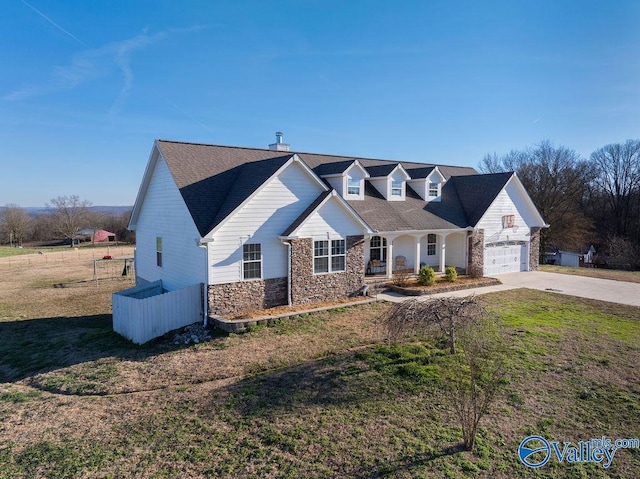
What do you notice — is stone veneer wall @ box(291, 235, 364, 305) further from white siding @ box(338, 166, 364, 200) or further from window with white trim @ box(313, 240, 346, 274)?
white siding @ box(338, 166, 364, 200)

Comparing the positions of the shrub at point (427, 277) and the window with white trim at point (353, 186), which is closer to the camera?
the shrub at point (427, 277)

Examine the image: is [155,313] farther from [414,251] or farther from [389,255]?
[414,251]

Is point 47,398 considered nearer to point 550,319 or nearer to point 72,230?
point 550,319

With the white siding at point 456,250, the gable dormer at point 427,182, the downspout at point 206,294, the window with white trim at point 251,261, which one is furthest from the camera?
the gable dormer at point 427,182

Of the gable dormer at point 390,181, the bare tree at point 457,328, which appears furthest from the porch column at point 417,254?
the bare tree at point 457,328

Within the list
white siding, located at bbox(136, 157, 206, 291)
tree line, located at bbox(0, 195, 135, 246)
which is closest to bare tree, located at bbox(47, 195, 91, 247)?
tree line, located at bbox(0, 195, 135, 246)

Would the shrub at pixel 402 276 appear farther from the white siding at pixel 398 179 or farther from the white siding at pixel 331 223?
the white siding at pixel 398 179
